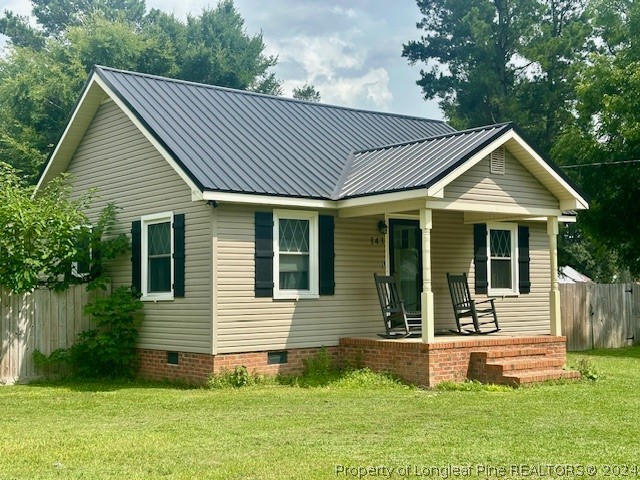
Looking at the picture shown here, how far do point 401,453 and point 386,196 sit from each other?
6.45 meters

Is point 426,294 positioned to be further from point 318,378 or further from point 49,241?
point 49,241

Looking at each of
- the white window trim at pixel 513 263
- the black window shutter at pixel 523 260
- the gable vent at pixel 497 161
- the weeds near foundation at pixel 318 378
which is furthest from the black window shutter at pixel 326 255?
the black window shutter at pixel 523 260

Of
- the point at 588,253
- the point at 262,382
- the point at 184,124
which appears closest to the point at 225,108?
the point at 184,124

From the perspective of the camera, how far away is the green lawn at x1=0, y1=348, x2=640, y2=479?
25.5 ft

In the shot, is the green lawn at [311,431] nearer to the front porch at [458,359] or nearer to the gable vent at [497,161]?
the front porch at [458,359]

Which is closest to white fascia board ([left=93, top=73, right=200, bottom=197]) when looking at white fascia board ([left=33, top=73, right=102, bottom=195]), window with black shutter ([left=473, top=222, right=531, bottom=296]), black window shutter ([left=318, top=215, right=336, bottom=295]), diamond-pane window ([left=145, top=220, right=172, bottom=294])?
white fascia board ([left=33, top=73, right=102, bottom=195])

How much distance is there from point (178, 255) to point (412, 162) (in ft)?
13.6

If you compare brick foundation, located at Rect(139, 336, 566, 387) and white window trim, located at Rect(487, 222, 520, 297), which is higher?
white window trim, located at Rect(487, 222, 520, 297)

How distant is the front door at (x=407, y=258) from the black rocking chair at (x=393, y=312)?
0.75 m

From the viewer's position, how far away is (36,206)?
51.1 ft

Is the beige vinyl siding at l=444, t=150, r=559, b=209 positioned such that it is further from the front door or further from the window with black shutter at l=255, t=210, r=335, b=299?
the window with black shutter at l=255, t=210, r=335, b=299

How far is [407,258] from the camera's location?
1670 cm

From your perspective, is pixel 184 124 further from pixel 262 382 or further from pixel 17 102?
pixel 17 102

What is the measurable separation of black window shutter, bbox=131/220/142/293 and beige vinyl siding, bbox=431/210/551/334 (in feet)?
17.3
